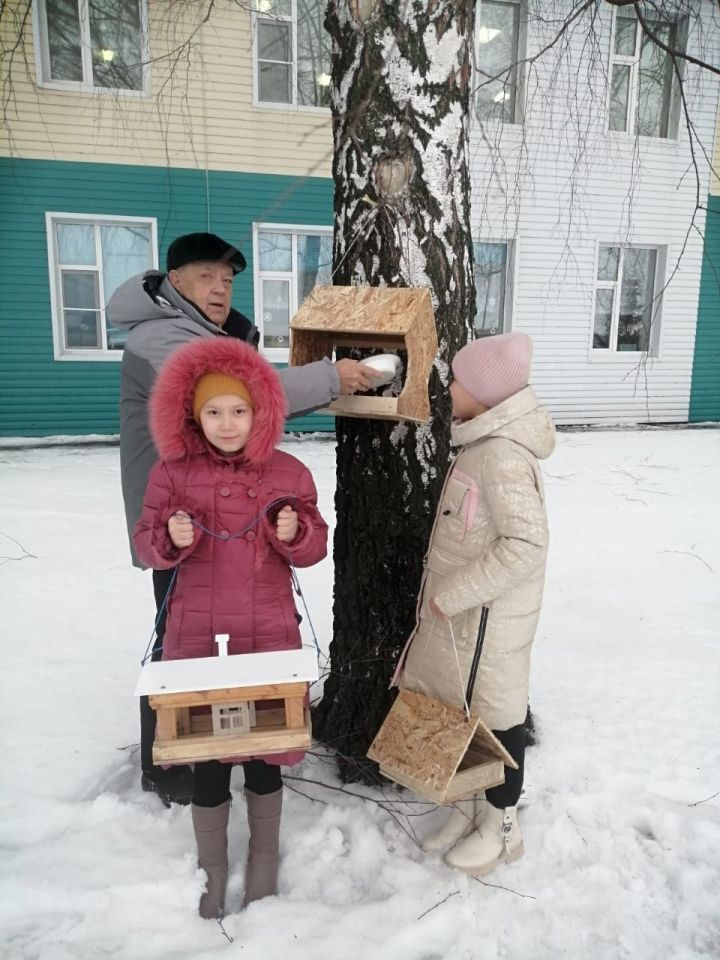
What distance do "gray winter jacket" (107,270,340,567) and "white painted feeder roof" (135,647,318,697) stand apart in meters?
0.72

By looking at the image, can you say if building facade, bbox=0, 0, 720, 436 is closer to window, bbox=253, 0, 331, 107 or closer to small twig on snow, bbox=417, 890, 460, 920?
window, bbox=253, 0, 331, 107

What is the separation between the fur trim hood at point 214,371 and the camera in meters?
1.85

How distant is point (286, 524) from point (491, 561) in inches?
22.7

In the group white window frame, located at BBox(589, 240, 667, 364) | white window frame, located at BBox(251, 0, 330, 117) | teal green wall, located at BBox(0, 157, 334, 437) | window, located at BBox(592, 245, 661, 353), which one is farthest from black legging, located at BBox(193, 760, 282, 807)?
window, located at BBox(592, 245, 661, 353)

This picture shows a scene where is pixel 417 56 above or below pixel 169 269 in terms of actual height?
above

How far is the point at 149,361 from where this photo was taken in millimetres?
2148

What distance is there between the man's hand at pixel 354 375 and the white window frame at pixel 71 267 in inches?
313

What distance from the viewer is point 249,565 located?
194 cm

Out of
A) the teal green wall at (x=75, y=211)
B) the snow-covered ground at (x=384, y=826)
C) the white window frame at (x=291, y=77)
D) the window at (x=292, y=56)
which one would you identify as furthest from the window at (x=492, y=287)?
the snow-covered ground at (x=384, y=826)

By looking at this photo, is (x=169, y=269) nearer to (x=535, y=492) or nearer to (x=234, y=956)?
(x=535, y=492)

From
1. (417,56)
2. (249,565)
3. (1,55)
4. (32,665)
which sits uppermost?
(1,55)

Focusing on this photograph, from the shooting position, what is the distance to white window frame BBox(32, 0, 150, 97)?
843cm

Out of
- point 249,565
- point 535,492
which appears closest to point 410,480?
point 535,492

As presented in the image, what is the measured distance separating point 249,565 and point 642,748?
190 centimetres
